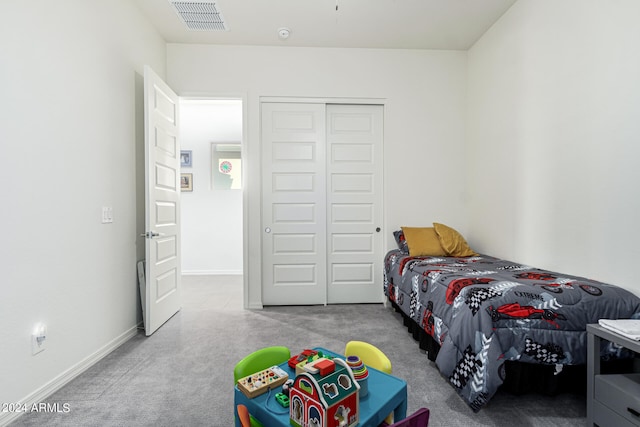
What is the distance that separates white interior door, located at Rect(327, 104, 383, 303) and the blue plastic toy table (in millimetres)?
2365

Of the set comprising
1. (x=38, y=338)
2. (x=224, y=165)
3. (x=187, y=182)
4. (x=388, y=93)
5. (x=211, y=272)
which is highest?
(x=388, y=93)

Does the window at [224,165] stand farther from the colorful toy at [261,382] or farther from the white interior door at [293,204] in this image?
the colorful toy at [261,382]

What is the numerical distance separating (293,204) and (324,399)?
9.04 feet

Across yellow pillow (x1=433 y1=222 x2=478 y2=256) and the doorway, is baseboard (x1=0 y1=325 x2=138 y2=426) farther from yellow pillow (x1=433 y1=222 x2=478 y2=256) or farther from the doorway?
yellow pillow (x1=433 y1=222 x2=478 y2=256)

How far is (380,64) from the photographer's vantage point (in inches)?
141

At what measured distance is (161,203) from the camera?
2.94 m

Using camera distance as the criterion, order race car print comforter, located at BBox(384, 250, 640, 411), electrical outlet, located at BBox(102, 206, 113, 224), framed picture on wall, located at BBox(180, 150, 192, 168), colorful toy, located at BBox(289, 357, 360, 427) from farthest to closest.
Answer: framed picture on wall, located at BBox(180, 150, 192, 168), electrical outlet, located at BBox(102, 206, 113, 224), race car print comforter, located at BBox(384, 250, 640, 411), colorful toy, located at BBox(289, 357, 360, 427)

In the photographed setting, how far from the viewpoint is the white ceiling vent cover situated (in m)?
2.76

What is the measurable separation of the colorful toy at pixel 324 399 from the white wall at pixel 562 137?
74.9 inches

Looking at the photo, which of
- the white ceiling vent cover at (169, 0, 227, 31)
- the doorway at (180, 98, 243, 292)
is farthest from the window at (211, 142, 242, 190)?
the white ceiling vent cover at (169, 0, 227, 31)

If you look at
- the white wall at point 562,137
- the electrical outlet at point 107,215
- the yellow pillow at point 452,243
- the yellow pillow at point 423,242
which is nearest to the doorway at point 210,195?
the electrical outlet at point 107,215

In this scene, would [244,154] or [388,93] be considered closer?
[244,154]

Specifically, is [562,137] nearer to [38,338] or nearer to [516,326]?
[516,326]

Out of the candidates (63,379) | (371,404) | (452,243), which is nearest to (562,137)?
(452,243)
